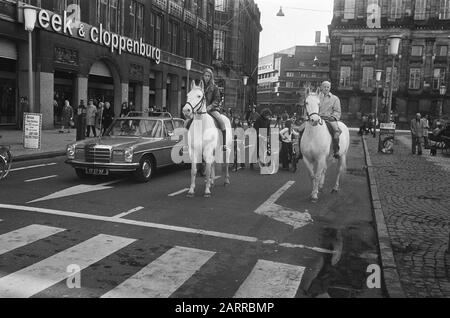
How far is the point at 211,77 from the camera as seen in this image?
10.9 m

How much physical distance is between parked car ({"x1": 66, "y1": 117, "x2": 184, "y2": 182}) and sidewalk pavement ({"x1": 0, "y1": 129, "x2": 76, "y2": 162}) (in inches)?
173

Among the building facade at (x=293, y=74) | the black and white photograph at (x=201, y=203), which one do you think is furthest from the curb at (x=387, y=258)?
the building facade at (x=293, y=74)

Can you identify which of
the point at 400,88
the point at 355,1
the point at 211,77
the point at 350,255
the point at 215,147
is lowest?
the point at 350,255

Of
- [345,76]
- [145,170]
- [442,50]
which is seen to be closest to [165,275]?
[145,170]

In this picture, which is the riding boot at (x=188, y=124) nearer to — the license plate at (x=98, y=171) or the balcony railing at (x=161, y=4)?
the license plate at (x=98, y=171)

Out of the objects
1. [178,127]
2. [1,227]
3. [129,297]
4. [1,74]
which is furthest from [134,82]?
[129,297]

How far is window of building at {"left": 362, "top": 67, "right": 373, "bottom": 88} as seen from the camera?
7425 cm

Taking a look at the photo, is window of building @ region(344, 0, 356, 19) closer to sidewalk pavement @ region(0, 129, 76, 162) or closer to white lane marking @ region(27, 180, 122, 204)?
sidewalk pavement @ region(0, 129, 76, 162)

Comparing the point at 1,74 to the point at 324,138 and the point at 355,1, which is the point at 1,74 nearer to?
the point at 324,138

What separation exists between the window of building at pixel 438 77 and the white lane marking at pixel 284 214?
70.1m

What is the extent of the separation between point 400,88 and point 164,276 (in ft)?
242

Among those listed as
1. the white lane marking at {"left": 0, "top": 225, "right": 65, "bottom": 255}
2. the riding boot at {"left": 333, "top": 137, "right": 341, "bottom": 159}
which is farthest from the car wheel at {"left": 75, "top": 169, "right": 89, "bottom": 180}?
the riding boot at {"left": 333, "top": 137, "right": 341, "bottom": 159}

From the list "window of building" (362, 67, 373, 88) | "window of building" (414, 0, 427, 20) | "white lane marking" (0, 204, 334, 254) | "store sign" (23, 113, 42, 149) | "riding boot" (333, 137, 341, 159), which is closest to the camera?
"white lane marking" (0, 204, 334, 254)

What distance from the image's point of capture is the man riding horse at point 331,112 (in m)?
10.9
